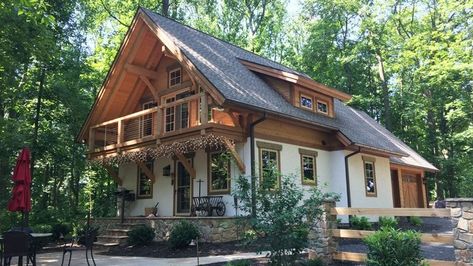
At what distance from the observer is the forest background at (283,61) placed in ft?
61.1

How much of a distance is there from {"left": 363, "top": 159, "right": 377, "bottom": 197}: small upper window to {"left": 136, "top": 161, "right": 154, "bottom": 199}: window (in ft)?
28.5

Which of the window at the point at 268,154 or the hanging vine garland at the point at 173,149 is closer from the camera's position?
the hanging vine garland at the point at 173,149

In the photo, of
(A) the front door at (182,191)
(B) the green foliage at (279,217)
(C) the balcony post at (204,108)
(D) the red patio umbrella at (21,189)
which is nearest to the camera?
(B) the green foliage at (279,217)

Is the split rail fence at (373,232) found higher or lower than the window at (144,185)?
lower

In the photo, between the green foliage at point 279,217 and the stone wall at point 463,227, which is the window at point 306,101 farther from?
the stone wall at point 463,227

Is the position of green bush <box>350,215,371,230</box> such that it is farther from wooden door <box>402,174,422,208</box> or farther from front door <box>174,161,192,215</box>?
wooden door <box>402,174,422,208</box>

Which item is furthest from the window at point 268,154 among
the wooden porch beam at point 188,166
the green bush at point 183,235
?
the green bush at point 183,235

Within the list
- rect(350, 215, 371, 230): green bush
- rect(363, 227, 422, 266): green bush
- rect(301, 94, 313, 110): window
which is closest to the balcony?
rect(301, 94, 313, 110): window

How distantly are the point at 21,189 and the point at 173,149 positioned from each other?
16.2 feet

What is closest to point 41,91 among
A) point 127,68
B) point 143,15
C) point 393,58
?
point 127,68

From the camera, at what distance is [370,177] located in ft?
55.5

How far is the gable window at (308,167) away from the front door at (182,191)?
4031mm

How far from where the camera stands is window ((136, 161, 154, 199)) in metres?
15.4

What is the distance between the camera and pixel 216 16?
31234 mm
